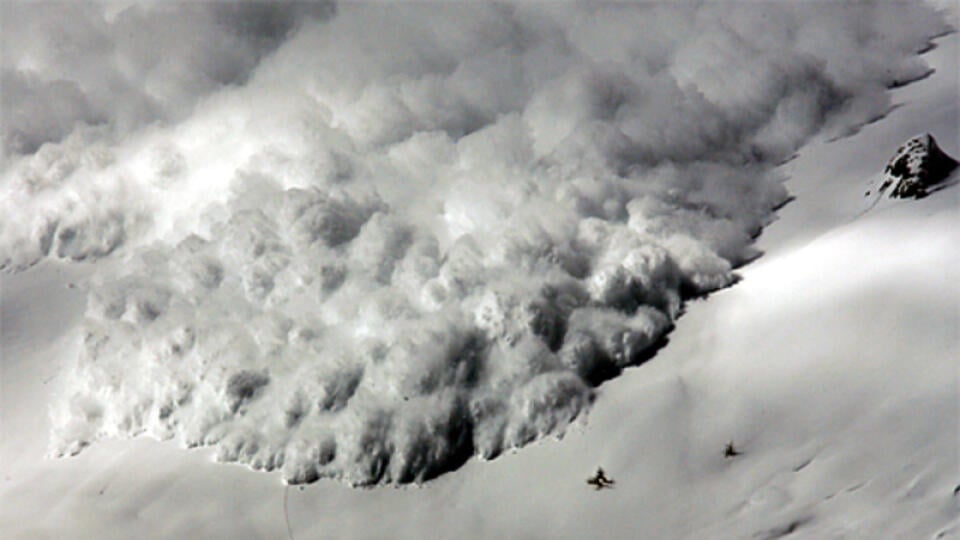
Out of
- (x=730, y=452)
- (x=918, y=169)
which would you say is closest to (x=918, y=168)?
(x=918, y=169)

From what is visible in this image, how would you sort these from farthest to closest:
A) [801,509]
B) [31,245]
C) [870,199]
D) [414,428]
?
1. [31,245]
2. [870,199]
3. [414,428]
4. [801,509]

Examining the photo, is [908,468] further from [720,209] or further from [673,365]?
[720,209]

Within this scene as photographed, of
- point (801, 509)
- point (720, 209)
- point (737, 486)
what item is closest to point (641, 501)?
point (737, 486)

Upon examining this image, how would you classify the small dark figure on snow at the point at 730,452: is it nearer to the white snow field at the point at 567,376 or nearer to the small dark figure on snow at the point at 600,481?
the white snow field at the point at 567,376

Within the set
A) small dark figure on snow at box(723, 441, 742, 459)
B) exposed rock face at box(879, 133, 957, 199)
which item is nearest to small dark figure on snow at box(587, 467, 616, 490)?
small dark figure on snow at box(723, 441, 742, 459)

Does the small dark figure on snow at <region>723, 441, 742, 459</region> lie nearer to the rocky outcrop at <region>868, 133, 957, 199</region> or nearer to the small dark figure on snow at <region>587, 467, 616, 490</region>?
the small dark figure on snow at <region>587, 467, 616, 490</region>

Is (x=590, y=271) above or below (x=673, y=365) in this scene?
above

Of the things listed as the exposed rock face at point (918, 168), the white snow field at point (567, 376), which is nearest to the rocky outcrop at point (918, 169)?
the exposed rock face at point (918, 168)
